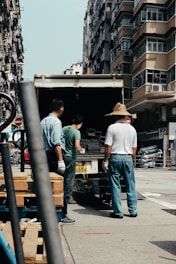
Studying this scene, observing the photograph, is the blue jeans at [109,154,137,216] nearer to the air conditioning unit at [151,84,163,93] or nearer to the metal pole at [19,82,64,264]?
the metal pole at [19,82,64,264]

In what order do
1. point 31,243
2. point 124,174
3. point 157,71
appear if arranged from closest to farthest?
point 31,243 → point 124,174 → point 157,71

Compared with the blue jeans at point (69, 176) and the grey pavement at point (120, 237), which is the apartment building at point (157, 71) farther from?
the blue jeans at point (69, 176)

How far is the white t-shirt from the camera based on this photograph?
24.5 ft

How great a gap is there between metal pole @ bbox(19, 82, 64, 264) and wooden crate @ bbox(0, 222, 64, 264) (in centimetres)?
152

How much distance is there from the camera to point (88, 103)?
41.2 ft

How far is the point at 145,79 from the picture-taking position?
40094mm

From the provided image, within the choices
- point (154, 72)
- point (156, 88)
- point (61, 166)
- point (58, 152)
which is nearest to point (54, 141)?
point (58, 152)

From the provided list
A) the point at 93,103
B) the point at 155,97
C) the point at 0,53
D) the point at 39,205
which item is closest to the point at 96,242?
the point at 39,205

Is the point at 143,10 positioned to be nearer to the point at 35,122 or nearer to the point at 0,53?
the point at 0,53

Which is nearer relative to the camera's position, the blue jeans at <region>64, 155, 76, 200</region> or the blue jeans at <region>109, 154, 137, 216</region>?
the blue jeans at <region>64, 155, 76, 200</region>

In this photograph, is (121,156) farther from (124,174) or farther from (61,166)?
(61,166)

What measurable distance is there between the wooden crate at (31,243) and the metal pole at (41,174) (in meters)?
1.52

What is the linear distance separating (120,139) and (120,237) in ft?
6.82

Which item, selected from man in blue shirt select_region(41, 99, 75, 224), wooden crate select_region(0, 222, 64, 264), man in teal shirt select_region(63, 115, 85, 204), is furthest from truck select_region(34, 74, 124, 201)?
wooden crate select_region(0, 222, 64, 264)
